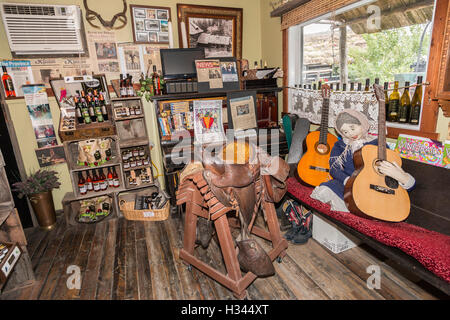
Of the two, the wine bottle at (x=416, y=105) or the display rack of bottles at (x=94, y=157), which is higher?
the wine bottle at (x=416, y=105)

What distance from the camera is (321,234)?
2568 millimetres

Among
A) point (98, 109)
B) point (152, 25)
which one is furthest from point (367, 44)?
point (98, 109)

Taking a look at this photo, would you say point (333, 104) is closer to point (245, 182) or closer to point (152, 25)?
point (245, 182)

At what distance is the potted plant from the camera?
300cm

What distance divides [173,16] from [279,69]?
1.56 metres

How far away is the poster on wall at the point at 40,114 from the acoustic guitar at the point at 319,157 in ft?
9.97

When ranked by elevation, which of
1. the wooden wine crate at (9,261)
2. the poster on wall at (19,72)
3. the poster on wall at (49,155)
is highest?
the poster on wall at (19,72)

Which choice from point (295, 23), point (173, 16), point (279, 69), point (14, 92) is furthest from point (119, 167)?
point (295, 23)

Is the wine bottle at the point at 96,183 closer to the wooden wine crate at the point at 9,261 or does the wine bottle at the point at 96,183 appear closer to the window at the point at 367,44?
the wooden wine crate at the point at 9,261

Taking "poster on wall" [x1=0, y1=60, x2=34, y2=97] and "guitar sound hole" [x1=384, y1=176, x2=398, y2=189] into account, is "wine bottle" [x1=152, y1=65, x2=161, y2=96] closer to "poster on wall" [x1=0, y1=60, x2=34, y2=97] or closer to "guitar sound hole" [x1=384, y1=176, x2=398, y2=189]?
"poster on wall" [x1=0, y1=60, x2=34, y2=97]

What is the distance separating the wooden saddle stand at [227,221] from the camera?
185 centimetres

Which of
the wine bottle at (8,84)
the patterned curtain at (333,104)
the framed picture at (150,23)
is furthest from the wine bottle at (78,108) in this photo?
the patterned curtain at (333,104)

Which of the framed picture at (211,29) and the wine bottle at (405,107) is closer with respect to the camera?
the wine bottle at (405,107)
